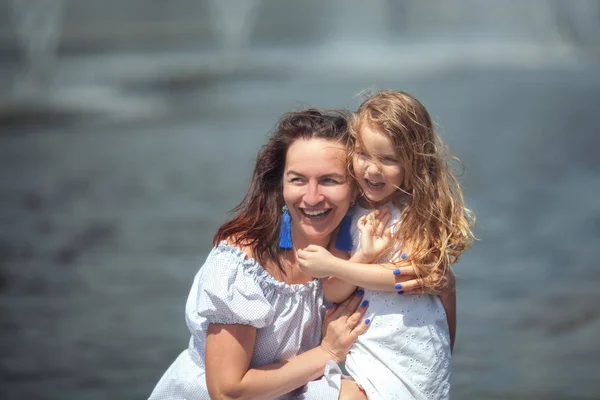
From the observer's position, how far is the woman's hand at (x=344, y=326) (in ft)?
8.52

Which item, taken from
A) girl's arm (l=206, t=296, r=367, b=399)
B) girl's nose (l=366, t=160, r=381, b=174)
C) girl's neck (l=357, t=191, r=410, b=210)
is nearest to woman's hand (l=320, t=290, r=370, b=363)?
girl's arm (l=206, t=296, r=367, b=399)

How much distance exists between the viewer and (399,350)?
257cm

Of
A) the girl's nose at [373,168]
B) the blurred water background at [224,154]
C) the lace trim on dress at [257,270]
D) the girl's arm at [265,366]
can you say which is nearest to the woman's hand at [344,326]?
the girl's arm at [265,366]

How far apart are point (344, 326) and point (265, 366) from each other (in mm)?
237

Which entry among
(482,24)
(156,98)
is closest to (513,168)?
(482,24)

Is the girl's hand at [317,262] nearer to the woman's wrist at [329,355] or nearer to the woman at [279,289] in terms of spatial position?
the woman at [279,289]

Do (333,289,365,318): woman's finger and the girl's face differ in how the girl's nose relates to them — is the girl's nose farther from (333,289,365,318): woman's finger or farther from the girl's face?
(333,289,365,318): woman's finger

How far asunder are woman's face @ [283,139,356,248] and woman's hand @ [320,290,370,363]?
0.67ft

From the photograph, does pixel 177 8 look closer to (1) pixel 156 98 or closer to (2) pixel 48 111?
(1) pixel 156 98

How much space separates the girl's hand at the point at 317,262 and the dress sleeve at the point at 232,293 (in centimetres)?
14

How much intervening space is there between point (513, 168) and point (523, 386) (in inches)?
228

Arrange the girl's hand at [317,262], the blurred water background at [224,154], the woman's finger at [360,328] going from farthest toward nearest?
1. the blurred water background at [224,154]
2. the woman's finger at [360,328]
3. the girl's hand at [317,262]

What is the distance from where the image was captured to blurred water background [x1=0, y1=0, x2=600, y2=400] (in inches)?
240

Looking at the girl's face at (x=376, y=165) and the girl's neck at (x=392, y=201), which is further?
the girl's neck at (x=392, y=201)
